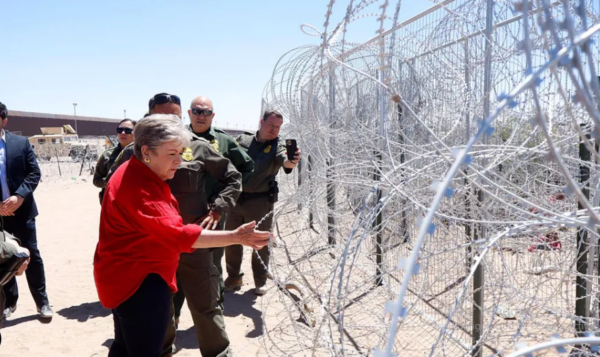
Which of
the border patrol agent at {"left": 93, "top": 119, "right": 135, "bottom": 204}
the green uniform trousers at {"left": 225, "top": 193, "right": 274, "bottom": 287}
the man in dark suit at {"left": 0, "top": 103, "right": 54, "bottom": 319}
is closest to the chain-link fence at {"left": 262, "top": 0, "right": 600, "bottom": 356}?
the green uniform trousers at {"left": 225, "top": 193, "right": 274, "bottom": 287}

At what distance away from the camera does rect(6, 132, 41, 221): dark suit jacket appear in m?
Result: 4.01

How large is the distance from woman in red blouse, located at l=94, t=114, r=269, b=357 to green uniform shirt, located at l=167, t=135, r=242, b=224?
31.2 inches

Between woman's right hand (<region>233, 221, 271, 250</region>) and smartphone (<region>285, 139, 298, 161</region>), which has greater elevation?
smartphone (<region>285, 139, 298, 161</region>)

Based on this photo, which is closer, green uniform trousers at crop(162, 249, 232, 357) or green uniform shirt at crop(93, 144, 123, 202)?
→ green uniform trousers at crop(162, 249, 232, 357)

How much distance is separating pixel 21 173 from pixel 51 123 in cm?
4030

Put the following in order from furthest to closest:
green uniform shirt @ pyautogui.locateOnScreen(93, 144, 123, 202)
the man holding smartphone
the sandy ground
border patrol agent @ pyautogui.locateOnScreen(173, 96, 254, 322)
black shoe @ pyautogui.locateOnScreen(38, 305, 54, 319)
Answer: the man holding smartphone < black shoe @ pyautogui.locateOnScreen(38, 305, 54, 319) < green uniform shirt @ pyautogui.locateOnScreen(93, 144, 123, 202) < the sandy ground < border patrol agent @ pyautogui.locateOnScreen(173, 96, 254, 322)

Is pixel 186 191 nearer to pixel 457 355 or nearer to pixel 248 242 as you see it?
pixel 248 242

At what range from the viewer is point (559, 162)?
0.84m

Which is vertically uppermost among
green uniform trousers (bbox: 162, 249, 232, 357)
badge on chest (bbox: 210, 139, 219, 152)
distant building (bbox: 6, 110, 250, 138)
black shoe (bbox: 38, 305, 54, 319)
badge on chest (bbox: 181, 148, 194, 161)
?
distant building (bbox: 6, 110, 250, 138)

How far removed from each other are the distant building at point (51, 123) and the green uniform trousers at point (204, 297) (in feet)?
→ 115

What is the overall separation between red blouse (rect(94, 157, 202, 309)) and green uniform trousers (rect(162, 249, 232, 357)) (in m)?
0.77

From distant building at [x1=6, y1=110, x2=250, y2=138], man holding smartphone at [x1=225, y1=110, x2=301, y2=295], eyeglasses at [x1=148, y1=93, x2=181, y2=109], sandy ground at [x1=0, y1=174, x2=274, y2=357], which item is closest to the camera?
eyeglasses at [x1=148, y1=93, x2=181, y2=109]

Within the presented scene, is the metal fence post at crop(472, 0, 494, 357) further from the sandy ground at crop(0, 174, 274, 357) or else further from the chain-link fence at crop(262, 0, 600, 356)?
the sandy ground at crop(0, 174, 274, 357)

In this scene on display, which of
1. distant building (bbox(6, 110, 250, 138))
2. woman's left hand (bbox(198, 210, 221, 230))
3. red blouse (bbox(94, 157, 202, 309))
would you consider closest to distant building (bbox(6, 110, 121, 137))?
distant building (bbox(6, 110, 250, 138))
